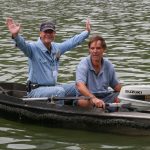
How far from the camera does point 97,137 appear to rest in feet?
31.9

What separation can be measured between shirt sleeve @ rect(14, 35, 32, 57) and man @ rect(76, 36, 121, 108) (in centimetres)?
113

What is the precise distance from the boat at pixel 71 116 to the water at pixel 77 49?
0.43ft

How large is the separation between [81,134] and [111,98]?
0.95 meters

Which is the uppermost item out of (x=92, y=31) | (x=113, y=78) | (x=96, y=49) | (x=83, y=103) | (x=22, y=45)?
(x=92, y=31)

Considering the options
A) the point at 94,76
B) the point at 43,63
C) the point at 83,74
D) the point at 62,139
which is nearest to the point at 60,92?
the point at 83,74

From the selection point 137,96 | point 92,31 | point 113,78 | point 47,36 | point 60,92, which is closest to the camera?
point 137,96

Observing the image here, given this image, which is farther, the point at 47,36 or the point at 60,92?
the point at 47,36

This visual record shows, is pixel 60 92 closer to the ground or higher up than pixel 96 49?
closer to the ground

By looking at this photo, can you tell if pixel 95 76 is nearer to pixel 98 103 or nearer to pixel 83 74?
pixel 83 74

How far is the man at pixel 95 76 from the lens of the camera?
982 cm

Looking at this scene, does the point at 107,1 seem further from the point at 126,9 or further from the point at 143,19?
the point at 143,19

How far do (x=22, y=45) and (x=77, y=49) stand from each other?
8.93 metres

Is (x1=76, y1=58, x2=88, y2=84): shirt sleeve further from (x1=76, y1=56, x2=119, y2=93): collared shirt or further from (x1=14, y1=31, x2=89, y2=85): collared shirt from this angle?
(x1=14, y1=31, x2=89, y2=85): collared shirt

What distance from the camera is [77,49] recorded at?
19.3 m
